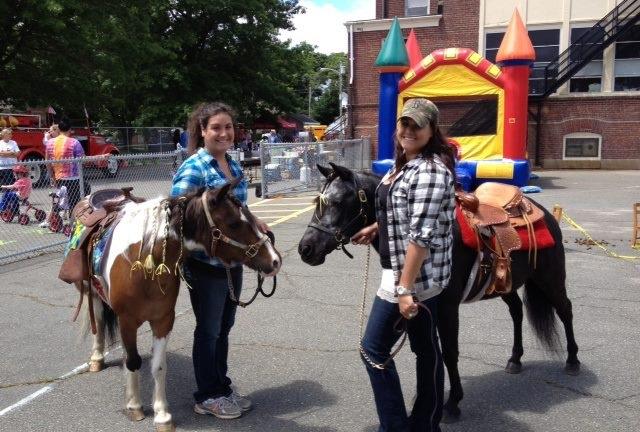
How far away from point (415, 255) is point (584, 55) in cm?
2172

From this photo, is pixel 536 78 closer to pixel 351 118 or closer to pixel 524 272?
pixel 351 118

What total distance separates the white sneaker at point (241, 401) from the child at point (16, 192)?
291 inches

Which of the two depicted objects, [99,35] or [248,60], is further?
[248,60]

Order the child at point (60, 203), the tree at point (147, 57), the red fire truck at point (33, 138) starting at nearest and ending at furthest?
the child at point (60, 203)
the red fire truck at point (33, 138)
the tree at point (147, 57)

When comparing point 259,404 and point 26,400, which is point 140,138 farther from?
point 259,404

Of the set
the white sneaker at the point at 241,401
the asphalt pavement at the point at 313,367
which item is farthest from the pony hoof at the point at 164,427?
the white sneaker at the point at 241,401

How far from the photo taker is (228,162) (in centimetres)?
343

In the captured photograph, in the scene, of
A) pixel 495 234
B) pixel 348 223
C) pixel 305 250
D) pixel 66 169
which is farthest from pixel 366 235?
pixel 66 169

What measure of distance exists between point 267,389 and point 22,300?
352 centimetres

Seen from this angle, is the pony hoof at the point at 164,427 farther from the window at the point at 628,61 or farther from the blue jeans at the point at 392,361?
the window at the point at 628,61

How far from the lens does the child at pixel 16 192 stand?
9.32 meters

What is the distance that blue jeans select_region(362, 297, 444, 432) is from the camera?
8.97 ft

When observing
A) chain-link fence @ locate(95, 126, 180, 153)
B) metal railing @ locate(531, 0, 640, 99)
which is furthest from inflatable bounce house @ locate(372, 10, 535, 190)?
chain-link fence @ locate(95, 126, 180, 153)

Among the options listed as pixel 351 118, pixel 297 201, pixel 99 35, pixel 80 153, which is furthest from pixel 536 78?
pixel 80 153
